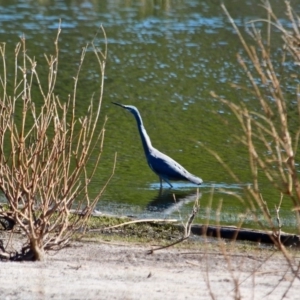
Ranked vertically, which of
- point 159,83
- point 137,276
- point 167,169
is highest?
point 137,276

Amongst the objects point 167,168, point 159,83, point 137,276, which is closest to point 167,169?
point 167,168

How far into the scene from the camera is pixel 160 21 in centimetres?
2395

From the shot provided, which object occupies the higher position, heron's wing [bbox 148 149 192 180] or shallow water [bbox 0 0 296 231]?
heron's wing [bbox 148 149 192 180]

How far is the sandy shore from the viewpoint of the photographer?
16.1 ft

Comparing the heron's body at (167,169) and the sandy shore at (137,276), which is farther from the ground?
the sandy shore at (137,276)

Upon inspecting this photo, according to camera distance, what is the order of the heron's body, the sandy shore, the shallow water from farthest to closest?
1. the heron's body
2. the shallow water
3. the sandy shore

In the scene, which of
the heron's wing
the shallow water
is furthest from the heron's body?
the shallow water

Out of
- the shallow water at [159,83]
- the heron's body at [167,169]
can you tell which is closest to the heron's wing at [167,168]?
the heron's body at [167,169]

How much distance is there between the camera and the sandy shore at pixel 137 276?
492 centimetres

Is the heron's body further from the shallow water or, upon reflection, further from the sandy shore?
the sandy shore

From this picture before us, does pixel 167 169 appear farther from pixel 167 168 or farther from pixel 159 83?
pixel 159 83

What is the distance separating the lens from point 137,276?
560 cm

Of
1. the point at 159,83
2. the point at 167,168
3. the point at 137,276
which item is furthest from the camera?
the point at 159,83

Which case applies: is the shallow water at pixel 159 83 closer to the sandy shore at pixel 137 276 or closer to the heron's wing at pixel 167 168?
the heron's wing at pixel 167 168
